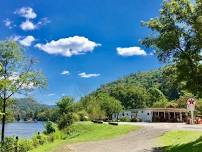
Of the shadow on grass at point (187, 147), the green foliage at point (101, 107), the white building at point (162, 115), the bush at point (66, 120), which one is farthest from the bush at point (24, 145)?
the green foliage at point (101, 107)

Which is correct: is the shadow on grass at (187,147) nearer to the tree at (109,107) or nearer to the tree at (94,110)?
the tree at (94,110)

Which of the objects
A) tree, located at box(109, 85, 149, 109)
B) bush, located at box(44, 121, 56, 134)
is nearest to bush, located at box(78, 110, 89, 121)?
bush, located at box(44, 121, 56, 134)

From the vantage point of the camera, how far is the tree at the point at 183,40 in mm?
29031

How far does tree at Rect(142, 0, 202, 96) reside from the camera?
2903 centimetres

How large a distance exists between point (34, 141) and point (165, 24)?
65.4ft

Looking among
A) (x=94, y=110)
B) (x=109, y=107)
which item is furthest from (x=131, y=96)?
(x=94, y=110)

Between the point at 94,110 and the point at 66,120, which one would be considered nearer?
the point at 66,120

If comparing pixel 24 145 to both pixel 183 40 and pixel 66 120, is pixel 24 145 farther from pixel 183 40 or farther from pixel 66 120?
pixel 66 120

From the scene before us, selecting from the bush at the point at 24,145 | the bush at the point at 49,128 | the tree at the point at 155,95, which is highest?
the tree at the point at 155,95

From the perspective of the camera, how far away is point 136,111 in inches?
3757

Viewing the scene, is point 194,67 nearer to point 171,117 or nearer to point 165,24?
point 165,24

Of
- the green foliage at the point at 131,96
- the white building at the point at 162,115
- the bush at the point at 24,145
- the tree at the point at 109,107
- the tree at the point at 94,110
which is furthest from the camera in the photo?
the green foliage at the point at 131,96

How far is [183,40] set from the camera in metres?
29.7

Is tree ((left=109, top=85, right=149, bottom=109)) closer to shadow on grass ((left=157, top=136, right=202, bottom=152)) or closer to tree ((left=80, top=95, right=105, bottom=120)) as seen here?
tree ((left=80, top=95, right=105, bottom=120))
